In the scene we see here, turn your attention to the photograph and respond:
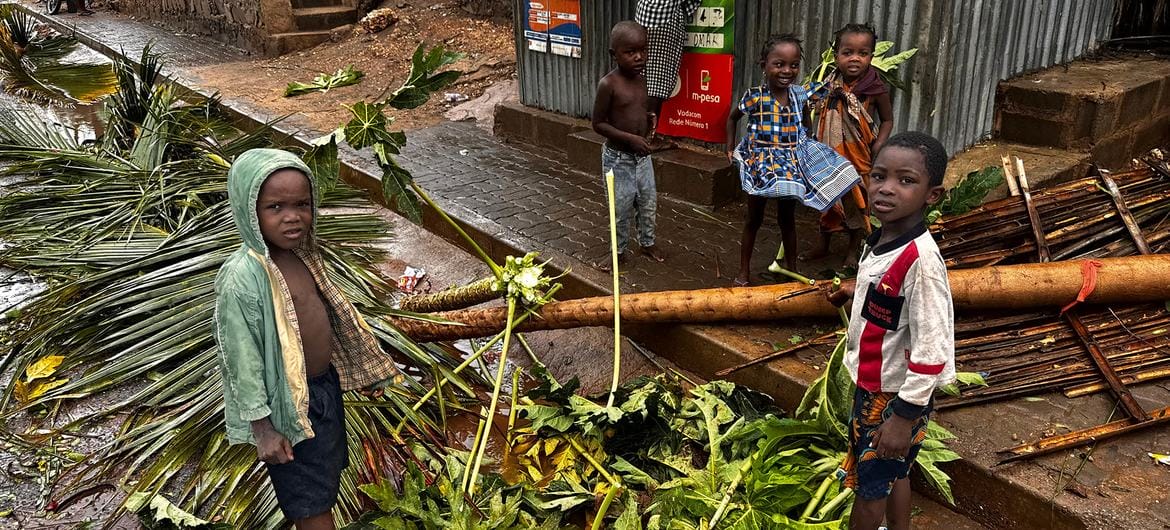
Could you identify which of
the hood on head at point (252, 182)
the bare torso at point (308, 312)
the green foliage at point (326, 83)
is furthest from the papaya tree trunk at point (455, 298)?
the hood on head at point (252, 182)

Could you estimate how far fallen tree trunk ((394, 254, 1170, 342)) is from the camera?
140 inches

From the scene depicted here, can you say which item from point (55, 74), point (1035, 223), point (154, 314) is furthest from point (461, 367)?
point (55, 74)

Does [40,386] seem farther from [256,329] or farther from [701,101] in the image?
[701,101]

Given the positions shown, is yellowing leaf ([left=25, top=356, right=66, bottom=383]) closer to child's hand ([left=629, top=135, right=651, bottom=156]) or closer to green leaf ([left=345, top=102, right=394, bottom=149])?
green leaf ([left=345, top=102, right=394, bottom=149])

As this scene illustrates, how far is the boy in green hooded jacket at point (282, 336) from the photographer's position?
7.50 ft

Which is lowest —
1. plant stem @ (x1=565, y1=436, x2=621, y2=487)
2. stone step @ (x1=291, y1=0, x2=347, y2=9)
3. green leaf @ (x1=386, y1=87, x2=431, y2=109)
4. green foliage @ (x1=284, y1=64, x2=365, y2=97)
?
plant stem @ (x1=565, y1=436, x2=621, y2=487)

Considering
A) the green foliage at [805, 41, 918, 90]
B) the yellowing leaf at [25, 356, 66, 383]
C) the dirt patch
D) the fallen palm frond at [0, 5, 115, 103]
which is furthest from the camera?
the dirt patch

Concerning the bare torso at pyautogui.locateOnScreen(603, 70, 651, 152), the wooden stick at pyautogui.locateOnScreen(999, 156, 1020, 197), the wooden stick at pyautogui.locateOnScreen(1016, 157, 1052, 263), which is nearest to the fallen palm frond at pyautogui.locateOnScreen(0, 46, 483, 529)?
the bare torso at pyautogui.locateOnScreen(603, 70, 651, 152)

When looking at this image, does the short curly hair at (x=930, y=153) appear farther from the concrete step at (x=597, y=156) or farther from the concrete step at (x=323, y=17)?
the concrete step at (x=323, y=17)

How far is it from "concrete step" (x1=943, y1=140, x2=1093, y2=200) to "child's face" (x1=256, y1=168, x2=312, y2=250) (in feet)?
13.0

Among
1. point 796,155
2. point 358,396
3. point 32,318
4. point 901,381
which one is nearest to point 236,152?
point 32,318

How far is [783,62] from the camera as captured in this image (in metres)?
4.07

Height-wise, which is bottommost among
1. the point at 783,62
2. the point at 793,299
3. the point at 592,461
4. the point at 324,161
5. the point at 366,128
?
the point at 592,461

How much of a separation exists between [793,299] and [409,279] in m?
2.64
